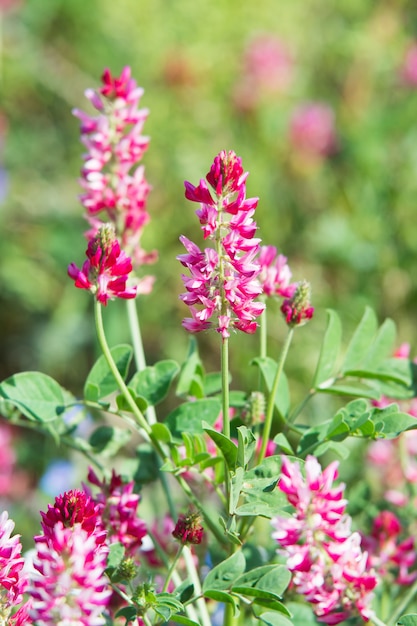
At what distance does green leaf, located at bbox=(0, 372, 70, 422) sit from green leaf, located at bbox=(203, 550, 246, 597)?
0.29 m

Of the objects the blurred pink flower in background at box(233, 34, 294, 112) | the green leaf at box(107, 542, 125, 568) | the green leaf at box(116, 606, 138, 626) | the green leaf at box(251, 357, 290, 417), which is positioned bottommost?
the green leaf at box(116, 606, 138, 626)

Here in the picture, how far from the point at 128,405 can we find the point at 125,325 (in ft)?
6.97

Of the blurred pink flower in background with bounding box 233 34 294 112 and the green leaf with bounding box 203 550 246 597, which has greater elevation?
the blurred pink flower in background with bounding box 233 34 294 112

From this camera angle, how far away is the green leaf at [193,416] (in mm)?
1119

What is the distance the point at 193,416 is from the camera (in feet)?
3.72

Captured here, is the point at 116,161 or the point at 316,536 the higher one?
the point at 116,161

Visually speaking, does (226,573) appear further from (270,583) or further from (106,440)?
(106,440)

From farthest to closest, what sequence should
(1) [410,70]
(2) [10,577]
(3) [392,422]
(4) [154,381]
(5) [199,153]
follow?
(5) [199,153], (1) [410,70], (4) [154,381], (3) [392,422], (2) [10,577]

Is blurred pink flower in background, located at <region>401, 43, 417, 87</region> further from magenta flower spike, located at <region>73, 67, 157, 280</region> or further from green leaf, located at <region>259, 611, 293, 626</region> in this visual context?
green leaf, located at <region>259, 611, 293, 626</region>

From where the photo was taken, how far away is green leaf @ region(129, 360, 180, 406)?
116cm

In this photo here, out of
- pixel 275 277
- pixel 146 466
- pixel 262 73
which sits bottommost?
pixel 146 466

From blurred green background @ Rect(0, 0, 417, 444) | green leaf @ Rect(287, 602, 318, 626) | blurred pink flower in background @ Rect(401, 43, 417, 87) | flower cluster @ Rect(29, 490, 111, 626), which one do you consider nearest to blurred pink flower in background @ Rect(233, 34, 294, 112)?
blurred green background @ Rect(0, 0, 417, 444)

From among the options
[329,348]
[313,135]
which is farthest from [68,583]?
[313,135]

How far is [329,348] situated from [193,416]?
24 centimetres
